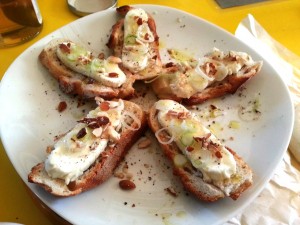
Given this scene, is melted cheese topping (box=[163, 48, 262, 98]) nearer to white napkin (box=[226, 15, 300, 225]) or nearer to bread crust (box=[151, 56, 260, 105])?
bread crust (box=[151, 56, 260, 105])

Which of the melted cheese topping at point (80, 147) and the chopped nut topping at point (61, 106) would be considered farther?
the chopped nut topping at point (61, 106)

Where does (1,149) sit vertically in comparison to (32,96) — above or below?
below

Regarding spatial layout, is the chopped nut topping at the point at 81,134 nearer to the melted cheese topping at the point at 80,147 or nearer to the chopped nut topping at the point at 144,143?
the melted cheese topping at the point at 80,147

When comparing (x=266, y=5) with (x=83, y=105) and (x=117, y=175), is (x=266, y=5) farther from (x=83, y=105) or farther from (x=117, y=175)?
(x=117, y=175)

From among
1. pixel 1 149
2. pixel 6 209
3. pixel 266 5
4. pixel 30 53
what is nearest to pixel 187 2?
pixel 266 5

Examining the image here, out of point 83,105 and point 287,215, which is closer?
point 287,215

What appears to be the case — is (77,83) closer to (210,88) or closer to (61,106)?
(61,106)

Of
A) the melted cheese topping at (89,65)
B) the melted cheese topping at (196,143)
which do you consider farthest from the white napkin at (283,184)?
the melted cheese topping at (89,65)
